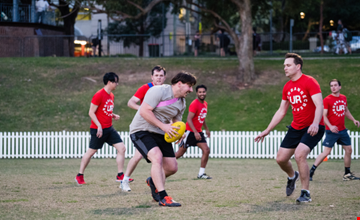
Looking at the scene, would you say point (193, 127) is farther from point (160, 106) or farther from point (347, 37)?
point (347, 37)

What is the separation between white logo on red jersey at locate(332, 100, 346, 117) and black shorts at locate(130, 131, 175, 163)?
4.60m

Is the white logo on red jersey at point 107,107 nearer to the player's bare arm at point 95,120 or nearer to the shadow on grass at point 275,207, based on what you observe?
the player's bare arm at point 95,120

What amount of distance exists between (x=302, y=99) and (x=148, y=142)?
2363 mm

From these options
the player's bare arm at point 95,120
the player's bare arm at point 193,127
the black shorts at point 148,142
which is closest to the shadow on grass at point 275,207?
the black shorts at point 148,142

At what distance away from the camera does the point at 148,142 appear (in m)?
5.55

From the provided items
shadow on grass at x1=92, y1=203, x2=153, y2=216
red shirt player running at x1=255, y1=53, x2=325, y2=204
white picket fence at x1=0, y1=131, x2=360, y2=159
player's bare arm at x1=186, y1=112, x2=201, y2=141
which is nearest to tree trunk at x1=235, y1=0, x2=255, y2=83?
white picket fence at x1=0, y1=131, x2=360, y2=159

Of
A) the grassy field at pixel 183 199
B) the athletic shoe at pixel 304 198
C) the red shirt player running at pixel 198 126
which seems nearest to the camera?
the grassy field at pixel 183 199

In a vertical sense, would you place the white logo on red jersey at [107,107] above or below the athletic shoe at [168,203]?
above

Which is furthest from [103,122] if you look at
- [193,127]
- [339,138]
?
[339,138]

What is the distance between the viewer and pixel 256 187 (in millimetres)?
7430

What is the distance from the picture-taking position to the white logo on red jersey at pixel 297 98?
6.03 metres

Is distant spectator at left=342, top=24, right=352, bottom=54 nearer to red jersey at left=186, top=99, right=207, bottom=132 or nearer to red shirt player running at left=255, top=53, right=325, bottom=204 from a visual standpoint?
red jersey at left=186, top=99, right=207, bottom=132

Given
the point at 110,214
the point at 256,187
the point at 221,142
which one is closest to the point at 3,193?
the point at 110,214

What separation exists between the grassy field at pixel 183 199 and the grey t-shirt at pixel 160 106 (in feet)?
3.54
